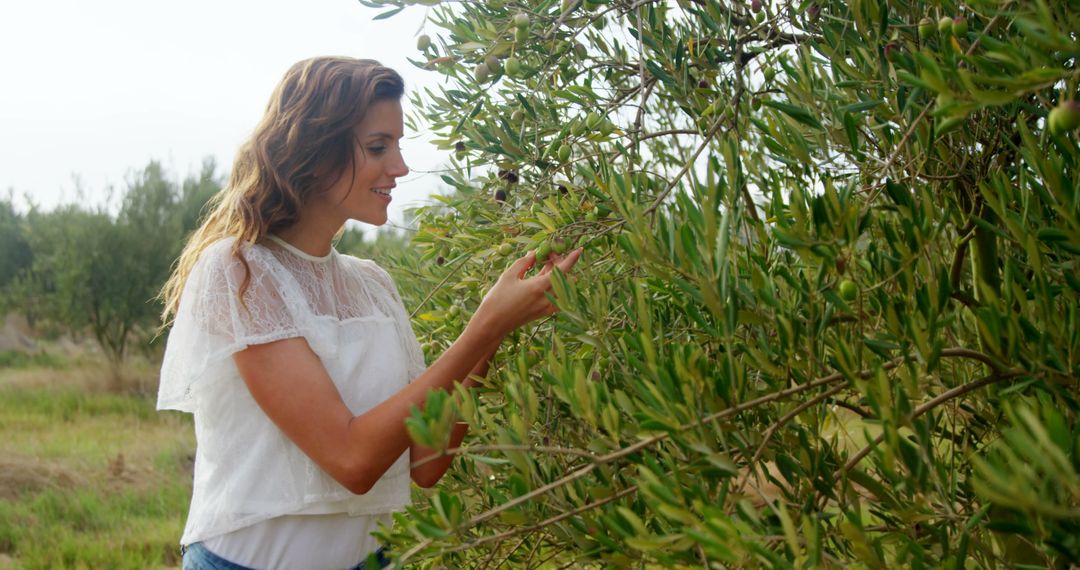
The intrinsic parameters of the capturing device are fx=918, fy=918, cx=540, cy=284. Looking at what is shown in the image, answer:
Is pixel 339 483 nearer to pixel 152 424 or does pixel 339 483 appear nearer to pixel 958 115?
pixel 958 115

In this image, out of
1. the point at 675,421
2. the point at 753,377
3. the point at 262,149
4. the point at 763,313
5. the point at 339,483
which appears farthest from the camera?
the point at 262,149

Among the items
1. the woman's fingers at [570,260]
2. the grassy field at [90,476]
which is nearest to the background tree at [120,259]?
the grassy field at [90,476]

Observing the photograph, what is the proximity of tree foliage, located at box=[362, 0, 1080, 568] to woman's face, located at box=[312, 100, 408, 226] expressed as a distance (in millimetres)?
253

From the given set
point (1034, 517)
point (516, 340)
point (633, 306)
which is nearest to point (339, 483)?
point (516, 340)

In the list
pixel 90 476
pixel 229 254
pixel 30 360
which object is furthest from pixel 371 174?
pixel 30 360

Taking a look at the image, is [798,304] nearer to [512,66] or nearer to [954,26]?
[954,26]

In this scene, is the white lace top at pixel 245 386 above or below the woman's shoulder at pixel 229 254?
below

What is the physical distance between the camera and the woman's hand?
183 centimetres

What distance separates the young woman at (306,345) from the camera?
1905mm

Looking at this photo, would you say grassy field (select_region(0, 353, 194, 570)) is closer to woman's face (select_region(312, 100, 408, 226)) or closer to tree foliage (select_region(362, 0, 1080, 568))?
woman's face (select_region(312, 100, 408, 226))

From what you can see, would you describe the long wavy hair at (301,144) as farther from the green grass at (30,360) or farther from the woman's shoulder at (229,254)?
the green grass at (30,360)

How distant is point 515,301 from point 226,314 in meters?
0.66

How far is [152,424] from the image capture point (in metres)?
13.6

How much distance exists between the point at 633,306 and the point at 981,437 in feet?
2.51
